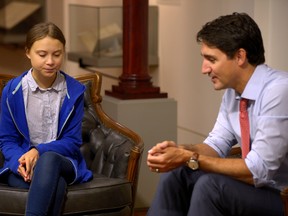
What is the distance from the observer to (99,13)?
513cm

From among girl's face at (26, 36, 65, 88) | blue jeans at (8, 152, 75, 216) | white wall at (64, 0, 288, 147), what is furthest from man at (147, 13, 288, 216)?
white wall at (64, 0, 288, 147)

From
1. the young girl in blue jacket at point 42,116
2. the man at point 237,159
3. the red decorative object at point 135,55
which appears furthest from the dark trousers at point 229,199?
the red decorative object at point 135,55

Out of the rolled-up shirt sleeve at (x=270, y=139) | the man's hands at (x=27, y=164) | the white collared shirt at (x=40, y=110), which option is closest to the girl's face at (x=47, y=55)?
the white collared shirt at (x=40, y=110)

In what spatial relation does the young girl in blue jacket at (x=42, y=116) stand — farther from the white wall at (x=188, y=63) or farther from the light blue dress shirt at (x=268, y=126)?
the white wall at (x=188, y=63)

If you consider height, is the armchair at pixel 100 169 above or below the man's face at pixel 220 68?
below

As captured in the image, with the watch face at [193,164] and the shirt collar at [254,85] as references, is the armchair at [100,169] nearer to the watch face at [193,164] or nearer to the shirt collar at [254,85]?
the watch face at [193,164]

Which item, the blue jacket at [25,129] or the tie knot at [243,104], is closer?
the tie knot at [243,104]

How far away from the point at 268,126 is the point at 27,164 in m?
1.05

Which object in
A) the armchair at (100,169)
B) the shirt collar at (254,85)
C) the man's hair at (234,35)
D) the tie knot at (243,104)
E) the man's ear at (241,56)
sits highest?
the man's hair at (234,35)

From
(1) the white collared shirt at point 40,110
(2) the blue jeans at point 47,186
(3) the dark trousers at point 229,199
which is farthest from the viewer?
(1) the white collared shirt at point 40,110

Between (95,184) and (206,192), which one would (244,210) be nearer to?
(206,192)

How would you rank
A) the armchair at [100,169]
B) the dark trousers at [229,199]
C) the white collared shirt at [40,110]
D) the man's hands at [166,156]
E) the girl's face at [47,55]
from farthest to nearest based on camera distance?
the white collared shirt at [40,110] < the girl's face at [47,55] < the armchair at [100,169] < the man's hands at [166,156] < the dark trousers at [229,199]

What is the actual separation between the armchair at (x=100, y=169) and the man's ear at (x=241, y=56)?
81 cm

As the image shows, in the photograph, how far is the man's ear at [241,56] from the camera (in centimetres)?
254
